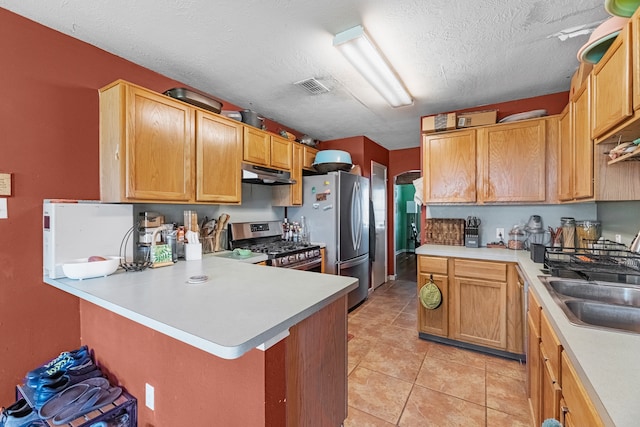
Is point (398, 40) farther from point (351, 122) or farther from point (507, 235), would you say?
point (507, 235)

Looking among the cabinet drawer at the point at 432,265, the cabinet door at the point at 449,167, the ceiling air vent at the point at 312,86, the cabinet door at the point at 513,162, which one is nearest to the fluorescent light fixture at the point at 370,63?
the ceiling air vent at the point at 312,86

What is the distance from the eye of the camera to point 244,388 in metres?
1.02

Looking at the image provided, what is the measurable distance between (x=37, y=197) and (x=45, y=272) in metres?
0.48

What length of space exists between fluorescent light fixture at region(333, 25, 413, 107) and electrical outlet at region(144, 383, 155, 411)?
7.51ft

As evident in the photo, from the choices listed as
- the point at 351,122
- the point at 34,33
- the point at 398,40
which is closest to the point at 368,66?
the point at 398,40

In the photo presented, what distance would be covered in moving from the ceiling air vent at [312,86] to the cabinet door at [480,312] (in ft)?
7.50

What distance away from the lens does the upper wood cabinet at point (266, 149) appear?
2.81m

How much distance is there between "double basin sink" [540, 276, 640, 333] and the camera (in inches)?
47.1

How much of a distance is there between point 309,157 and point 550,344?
3123 mm

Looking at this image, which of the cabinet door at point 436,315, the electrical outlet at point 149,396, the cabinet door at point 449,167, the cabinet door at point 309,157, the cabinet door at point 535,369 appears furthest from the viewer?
the cabinet door at point 309,157

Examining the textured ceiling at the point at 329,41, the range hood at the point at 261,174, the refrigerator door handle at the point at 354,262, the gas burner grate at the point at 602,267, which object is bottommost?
the refrigerator door handle at the point at 354,262

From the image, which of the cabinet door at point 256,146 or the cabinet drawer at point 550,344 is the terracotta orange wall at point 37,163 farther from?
the cabinet drawer at point 550,344

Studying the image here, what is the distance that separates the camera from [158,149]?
2035 millimetres

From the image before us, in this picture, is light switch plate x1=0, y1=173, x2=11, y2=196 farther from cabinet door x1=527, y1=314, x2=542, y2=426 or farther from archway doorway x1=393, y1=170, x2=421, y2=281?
archway doorway x1=393, y1=170, x2=421, y2=281
